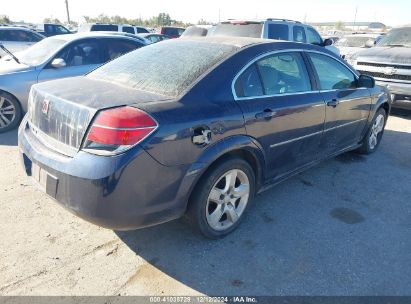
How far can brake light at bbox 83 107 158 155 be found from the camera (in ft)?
7.52

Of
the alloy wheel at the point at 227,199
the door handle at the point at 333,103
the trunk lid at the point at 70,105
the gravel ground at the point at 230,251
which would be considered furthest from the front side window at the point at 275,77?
the gravel ground at the point at 230,251

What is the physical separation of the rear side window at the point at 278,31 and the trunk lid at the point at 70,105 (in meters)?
5.89

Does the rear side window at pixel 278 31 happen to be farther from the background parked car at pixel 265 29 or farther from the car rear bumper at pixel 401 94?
the car rear bumper at pixel 401 94

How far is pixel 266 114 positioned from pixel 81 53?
4.52m

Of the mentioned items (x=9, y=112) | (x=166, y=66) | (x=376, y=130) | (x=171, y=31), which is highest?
(x=171, y=31)

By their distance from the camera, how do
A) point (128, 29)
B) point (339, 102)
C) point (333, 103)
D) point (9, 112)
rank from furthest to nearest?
point (128, 29) < point (9, 112) < point (339, 102) < point (333, 103)

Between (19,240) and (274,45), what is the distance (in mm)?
2861

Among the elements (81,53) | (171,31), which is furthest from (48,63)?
(171,31)

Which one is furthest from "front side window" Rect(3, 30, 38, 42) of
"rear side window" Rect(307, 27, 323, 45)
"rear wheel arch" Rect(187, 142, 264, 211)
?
"rear wheel arch" Rect(187, 142, 264, 211)

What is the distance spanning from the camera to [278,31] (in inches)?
321

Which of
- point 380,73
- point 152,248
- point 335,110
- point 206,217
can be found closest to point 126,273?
point 152,248

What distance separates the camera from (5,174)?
4137 mm

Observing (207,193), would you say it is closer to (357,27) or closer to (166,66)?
(166,66)

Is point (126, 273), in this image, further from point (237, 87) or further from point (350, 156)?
point (350, 156)
